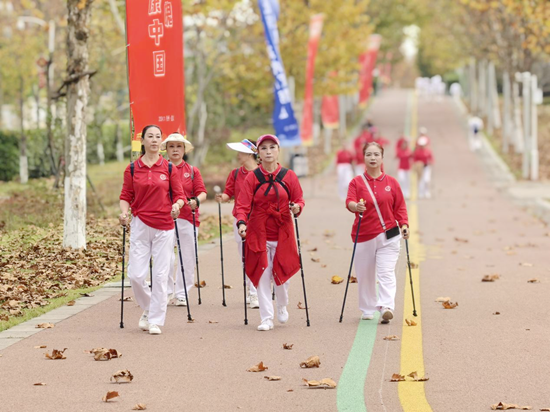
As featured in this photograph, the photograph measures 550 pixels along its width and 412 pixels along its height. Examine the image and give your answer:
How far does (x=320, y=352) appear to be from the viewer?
8375 millimetres

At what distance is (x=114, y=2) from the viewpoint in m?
26.8

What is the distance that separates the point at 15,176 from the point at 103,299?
70.2ft

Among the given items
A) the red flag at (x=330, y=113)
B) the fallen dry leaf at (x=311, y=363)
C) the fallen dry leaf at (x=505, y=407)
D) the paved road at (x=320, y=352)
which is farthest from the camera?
the red flag at (x=330, y=113)

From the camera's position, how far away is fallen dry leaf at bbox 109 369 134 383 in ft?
24.1

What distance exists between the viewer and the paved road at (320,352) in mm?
6859

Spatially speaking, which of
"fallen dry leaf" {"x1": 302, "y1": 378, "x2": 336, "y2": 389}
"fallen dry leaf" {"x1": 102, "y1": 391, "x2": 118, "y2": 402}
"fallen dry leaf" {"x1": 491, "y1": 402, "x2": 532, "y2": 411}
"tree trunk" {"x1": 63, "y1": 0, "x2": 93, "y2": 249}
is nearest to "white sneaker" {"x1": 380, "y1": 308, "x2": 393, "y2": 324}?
"fallen dry leaf" {"x1": 302, "y1": 378, "x2": 336, "y2": 389}

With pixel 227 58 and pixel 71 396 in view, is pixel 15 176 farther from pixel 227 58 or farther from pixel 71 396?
pixel 71 396

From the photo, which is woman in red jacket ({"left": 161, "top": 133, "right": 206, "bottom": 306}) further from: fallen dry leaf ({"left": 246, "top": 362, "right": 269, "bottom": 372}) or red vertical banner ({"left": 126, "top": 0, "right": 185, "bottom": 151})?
fallen dry leaf ({"left": 246, "top": 362, "right": 269, "bottom": 372})

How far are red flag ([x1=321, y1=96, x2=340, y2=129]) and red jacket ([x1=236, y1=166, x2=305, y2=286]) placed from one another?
3101 cm

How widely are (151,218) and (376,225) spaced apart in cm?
209

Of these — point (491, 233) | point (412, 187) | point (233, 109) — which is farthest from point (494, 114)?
point (491, 233)

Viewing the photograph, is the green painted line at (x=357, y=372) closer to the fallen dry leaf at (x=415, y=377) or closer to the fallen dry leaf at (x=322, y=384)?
the fallen dry leaf at (x=322, y=384)

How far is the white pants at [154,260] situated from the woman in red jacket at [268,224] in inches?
28.5

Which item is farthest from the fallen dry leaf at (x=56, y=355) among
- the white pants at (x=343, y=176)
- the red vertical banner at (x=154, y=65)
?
the white pants at (x=343, y=176)
